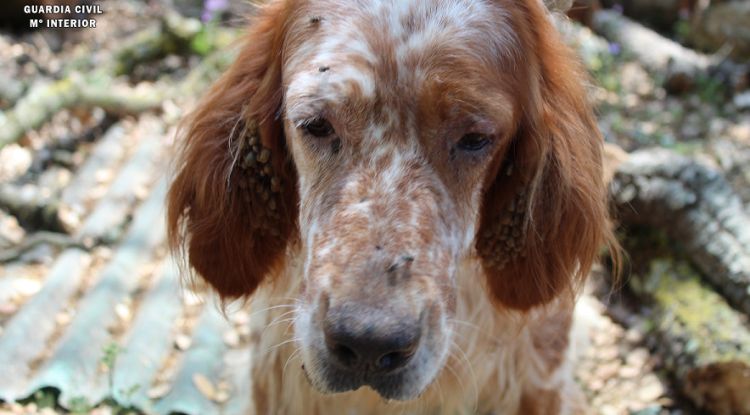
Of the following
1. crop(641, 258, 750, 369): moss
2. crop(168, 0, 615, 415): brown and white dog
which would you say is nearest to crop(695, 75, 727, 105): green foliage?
crop(641, 258, 750, 369): moss

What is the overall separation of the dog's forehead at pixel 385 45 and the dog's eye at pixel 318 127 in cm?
4

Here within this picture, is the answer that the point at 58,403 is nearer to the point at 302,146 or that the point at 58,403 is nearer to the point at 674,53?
the point at 302,146

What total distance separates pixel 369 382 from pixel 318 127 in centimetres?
76

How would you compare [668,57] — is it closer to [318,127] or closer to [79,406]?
[318,127]

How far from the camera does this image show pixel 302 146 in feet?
7.75

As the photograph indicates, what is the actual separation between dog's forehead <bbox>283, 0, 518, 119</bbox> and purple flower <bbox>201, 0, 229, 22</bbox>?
4652 mm

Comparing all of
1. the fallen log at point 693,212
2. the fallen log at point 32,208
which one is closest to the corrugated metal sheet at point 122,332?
the fallen log at point 32,208

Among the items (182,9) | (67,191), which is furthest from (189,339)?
(182,9)

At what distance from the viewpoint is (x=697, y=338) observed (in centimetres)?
350

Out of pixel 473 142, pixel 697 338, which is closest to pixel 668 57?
pixel 697 338

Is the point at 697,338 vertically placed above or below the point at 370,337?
below

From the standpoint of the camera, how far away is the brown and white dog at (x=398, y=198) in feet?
6.79

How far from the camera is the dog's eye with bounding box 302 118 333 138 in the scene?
88.9 inches

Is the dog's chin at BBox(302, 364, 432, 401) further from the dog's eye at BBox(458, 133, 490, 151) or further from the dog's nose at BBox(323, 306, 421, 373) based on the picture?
the dog's eye at BBox(458, 133, 490, 151)
